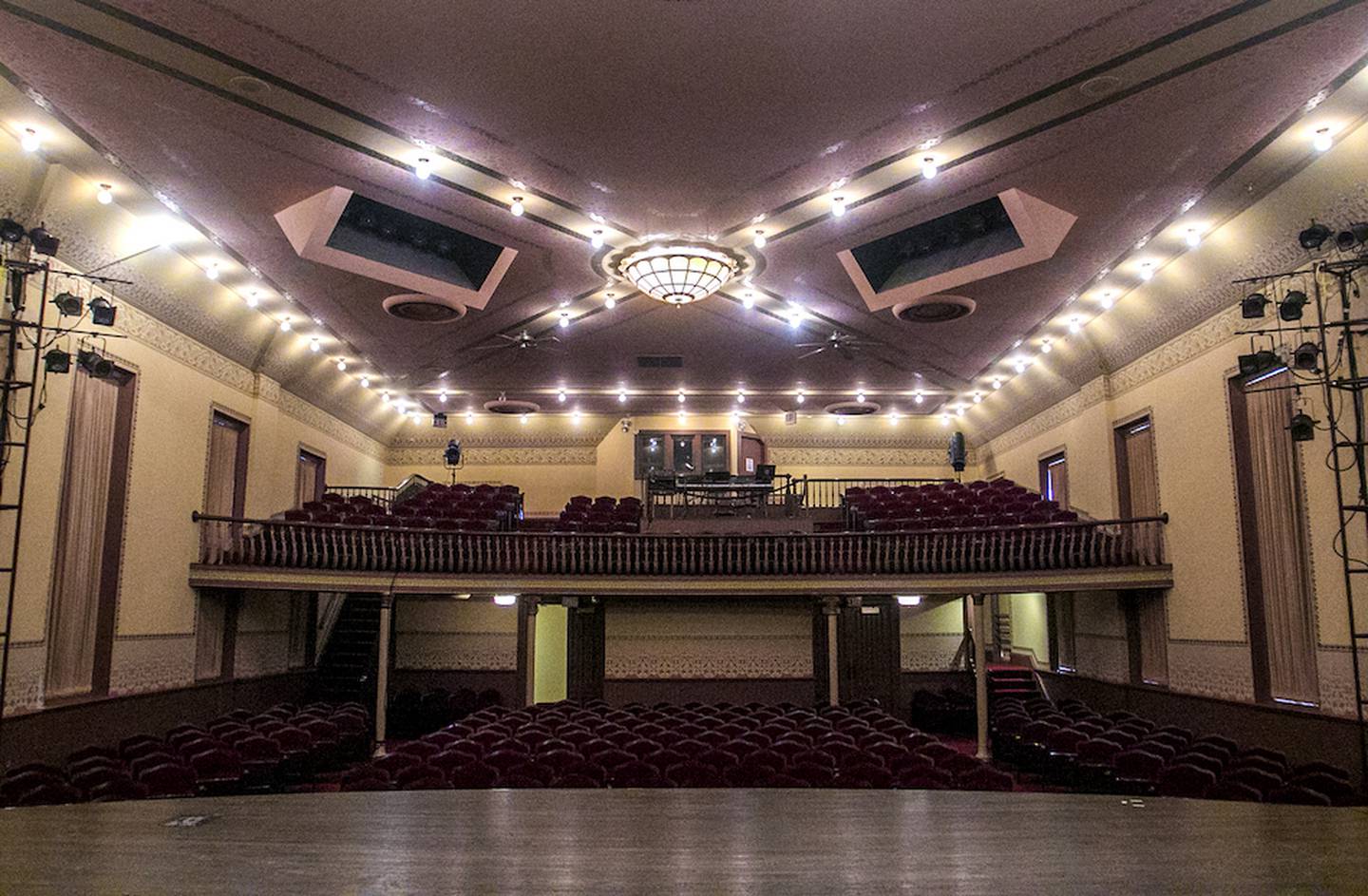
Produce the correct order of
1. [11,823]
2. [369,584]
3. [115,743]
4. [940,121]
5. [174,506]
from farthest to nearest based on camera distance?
[369,584]
[174,506]
[115,743]
[940,121]
[11,823]

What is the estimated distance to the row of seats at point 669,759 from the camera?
697 centimetres

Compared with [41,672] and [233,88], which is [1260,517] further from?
[41,672]

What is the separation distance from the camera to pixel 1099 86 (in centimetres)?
695

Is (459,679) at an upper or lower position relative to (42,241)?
lower

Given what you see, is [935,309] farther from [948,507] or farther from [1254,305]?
[1254,305]

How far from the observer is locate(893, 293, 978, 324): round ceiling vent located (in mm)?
11609

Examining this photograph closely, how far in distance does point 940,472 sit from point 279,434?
44.0 ft

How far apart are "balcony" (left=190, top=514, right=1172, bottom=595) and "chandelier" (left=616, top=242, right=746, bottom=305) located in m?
4.13

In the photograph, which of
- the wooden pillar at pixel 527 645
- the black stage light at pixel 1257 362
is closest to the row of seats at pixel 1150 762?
the black stage light at pixel 1257 362

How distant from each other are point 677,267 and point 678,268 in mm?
16

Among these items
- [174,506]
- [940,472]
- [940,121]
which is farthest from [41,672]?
[940,472]

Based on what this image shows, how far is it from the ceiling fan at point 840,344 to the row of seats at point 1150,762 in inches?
221

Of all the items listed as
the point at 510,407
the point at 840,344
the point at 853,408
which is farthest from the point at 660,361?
the point at 853,408

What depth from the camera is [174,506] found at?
1129 centimetres
